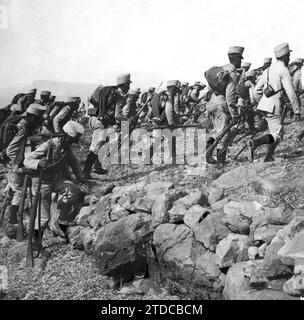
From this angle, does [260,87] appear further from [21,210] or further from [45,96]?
[45,96]

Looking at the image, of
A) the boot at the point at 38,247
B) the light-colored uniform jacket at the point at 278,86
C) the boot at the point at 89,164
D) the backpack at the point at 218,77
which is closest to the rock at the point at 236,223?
the light-colored uniform jacket at the point at 278,86

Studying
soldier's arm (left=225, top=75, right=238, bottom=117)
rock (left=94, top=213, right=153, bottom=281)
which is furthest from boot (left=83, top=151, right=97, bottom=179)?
rock (left=94, top=213, right=153, bottom=281)

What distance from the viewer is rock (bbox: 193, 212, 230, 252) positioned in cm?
468

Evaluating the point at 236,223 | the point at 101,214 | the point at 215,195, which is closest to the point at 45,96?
the point at 101,214

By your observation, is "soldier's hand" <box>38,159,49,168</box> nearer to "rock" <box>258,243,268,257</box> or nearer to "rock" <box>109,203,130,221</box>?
"rock" <box>109,203,130,221</box>

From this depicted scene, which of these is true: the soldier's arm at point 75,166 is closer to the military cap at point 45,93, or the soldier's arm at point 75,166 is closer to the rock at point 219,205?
the rock at point 219,205

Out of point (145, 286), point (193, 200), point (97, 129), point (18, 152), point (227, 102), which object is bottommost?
point (145, 286)

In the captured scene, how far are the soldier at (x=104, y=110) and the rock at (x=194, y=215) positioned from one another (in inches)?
153

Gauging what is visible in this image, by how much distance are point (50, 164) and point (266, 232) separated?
3.53 m

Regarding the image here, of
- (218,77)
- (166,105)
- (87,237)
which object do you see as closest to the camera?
(87,237)

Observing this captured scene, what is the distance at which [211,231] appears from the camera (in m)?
4.74

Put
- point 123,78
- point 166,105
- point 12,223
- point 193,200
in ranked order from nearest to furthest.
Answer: point 193,200
point 12,223
point 123,78
point 166,105
